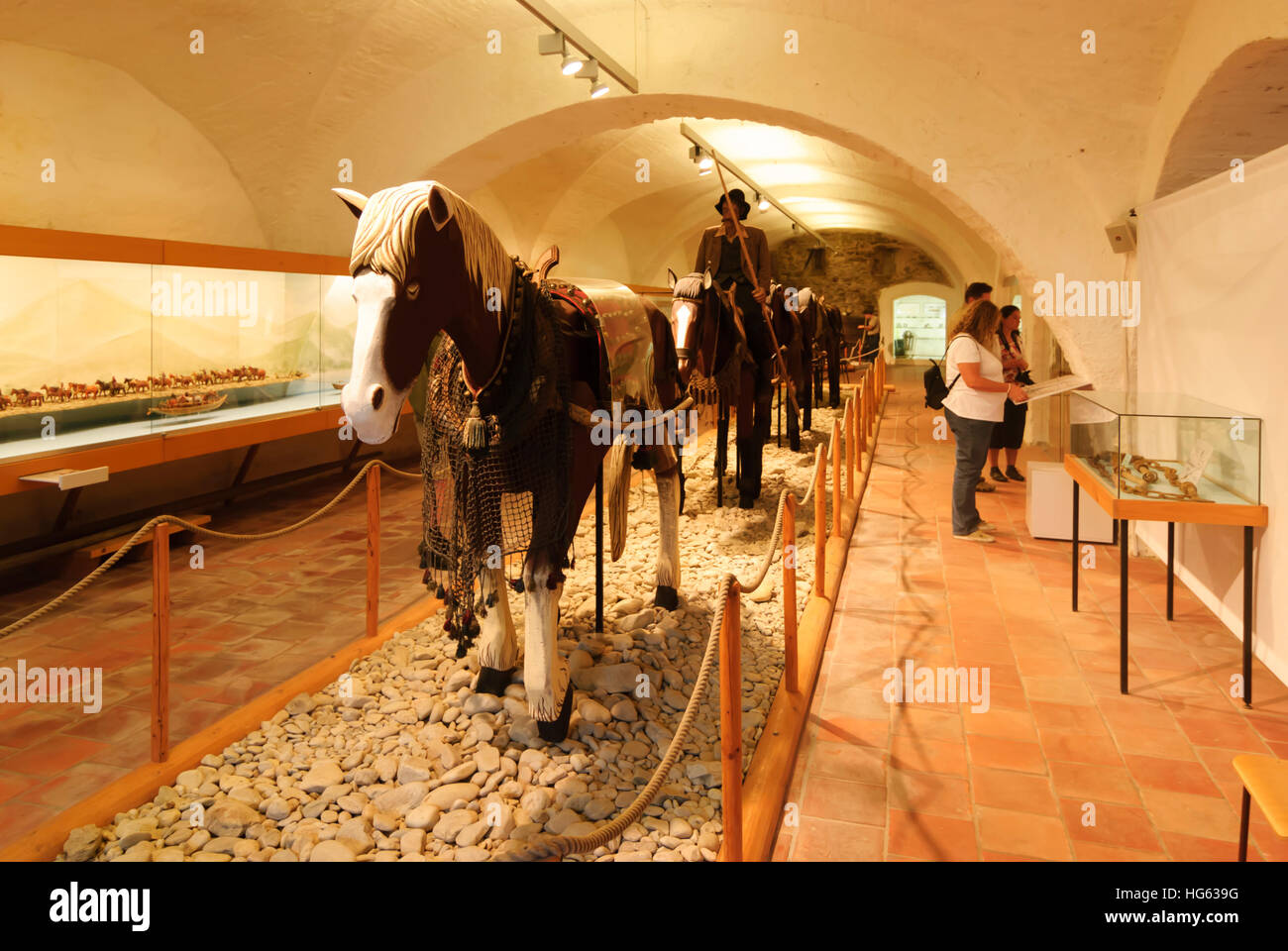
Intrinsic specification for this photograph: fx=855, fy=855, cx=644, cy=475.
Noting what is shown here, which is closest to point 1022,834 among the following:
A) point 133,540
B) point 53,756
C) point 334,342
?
point 133,540

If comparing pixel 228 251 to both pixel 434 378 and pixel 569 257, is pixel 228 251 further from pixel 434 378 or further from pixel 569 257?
pixel 569 257

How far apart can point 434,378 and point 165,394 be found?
3770 millimetres

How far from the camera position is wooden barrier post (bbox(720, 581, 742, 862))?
2398mm

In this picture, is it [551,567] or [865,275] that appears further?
[865,275]

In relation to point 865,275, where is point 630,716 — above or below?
below

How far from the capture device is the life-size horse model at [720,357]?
5781 mm

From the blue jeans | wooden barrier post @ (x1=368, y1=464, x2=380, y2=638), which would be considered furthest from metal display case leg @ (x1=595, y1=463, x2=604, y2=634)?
the blue jeans

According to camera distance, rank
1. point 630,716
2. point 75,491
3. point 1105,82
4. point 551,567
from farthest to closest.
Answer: point 75,491
point 1105,82
point 630,716
point 551,567

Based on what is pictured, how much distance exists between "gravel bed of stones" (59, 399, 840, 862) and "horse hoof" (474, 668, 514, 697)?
0.18 ft

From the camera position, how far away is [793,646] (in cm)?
374

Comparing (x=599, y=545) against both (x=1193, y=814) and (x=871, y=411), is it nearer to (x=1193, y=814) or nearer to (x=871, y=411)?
(x=1193, y=814)

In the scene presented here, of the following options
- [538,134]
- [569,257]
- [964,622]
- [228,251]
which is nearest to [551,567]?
[964,622]
